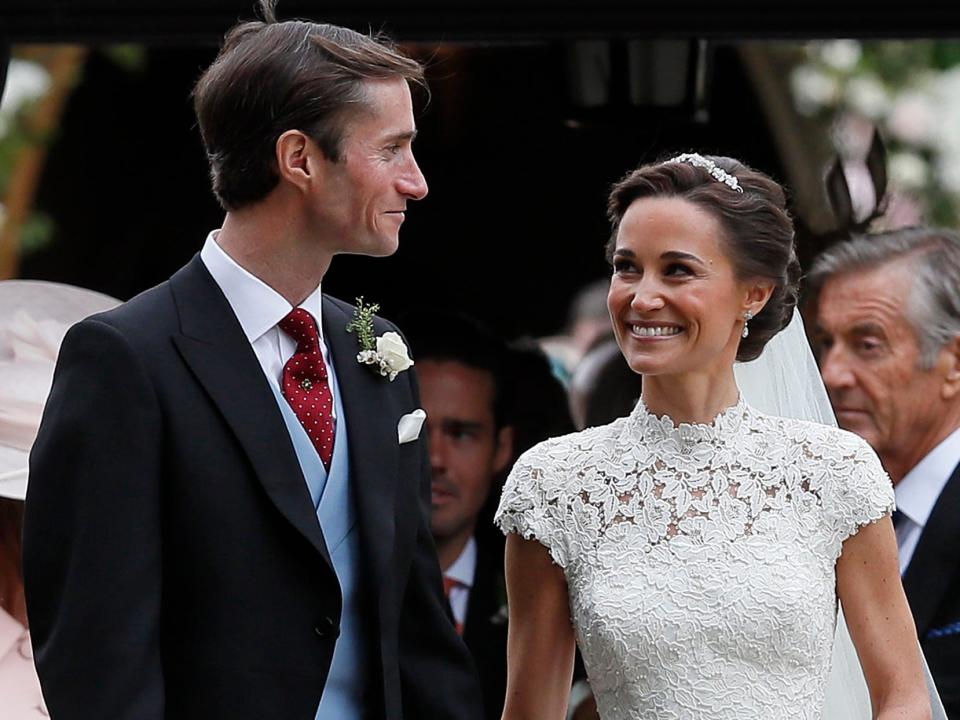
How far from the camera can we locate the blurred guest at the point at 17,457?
4.11 m

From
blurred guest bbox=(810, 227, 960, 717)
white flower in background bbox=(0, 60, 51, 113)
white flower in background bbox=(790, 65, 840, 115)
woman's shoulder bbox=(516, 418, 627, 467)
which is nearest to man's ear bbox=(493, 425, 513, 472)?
blurred guest bbox=(810, 227, 960, 717)

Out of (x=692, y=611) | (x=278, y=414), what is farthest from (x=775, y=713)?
(x=278, y=414)

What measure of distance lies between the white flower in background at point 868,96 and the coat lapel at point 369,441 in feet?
13.8

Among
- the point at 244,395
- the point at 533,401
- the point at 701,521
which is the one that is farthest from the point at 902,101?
the point at 244,395

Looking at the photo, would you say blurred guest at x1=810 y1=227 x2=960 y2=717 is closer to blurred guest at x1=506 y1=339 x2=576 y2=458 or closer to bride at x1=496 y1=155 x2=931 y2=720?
blurred guest at x1=506 y1=339 x2=576 y2=458

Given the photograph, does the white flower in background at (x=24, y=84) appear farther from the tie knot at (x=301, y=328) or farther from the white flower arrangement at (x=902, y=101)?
the tie knot at (x=301, y=328)

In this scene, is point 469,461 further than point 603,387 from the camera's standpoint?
No

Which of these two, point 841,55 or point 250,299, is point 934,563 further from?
point 841,55

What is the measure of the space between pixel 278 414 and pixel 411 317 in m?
3.08

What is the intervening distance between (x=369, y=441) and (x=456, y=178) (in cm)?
357

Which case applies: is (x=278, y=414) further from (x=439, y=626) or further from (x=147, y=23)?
(x=147, y=23)

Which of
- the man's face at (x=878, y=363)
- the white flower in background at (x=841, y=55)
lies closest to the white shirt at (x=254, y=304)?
the man's face at (x=878, y=363)

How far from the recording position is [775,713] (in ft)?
10.7

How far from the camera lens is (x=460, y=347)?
5984 millimetres
